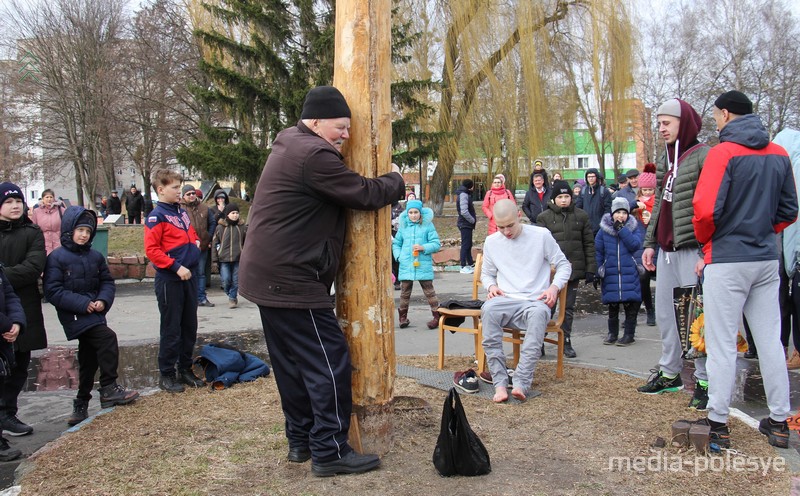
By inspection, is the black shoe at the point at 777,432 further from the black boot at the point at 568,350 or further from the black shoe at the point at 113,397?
the black shoe at the point at 113,397

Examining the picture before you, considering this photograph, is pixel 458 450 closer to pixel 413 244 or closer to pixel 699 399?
pixel 699 399

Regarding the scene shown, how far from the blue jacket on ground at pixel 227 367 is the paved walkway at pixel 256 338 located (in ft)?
3.33

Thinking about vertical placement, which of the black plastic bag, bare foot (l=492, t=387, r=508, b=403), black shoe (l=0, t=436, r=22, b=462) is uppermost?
the black plastic bag

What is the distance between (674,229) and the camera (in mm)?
4910

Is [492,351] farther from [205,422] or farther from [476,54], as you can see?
[476,54]

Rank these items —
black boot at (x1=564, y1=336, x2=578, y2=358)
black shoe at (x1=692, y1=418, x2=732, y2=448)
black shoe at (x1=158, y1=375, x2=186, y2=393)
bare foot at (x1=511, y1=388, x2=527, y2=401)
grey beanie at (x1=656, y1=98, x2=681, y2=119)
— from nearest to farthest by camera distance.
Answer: black shoe at (x1=692, y1=418, x2=732, y2=448), grey beanie at (x1=656, y1=98, x2=681, y2=119), bare foot at (x1=511, y1=388, x2=527, y2=401), black shoe at (x1=158, y1=375, x2=186, y2=393), black boot at (x1=564, y1=336, x2=578, y2=358)

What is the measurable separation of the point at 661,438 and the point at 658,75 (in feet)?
120

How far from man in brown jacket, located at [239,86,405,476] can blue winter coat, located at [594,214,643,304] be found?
14.7ft

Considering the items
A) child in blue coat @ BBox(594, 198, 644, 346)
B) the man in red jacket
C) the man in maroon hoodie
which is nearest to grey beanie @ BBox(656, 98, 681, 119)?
the man in maroon hoodie

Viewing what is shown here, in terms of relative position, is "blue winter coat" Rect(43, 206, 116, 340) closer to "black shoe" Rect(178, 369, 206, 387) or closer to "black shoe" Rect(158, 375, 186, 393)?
"black shoe" Rect(158, 375, 186, 393)

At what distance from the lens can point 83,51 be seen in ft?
94.9

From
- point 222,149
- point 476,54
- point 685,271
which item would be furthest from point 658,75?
point 685,271

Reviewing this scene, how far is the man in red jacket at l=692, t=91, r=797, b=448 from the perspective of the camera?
4.12 metres

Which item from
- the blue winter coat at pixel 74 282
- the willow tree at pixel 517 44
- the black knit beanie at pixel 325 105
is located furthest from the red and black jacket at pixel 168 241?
the willow tree at pixel 517 44
